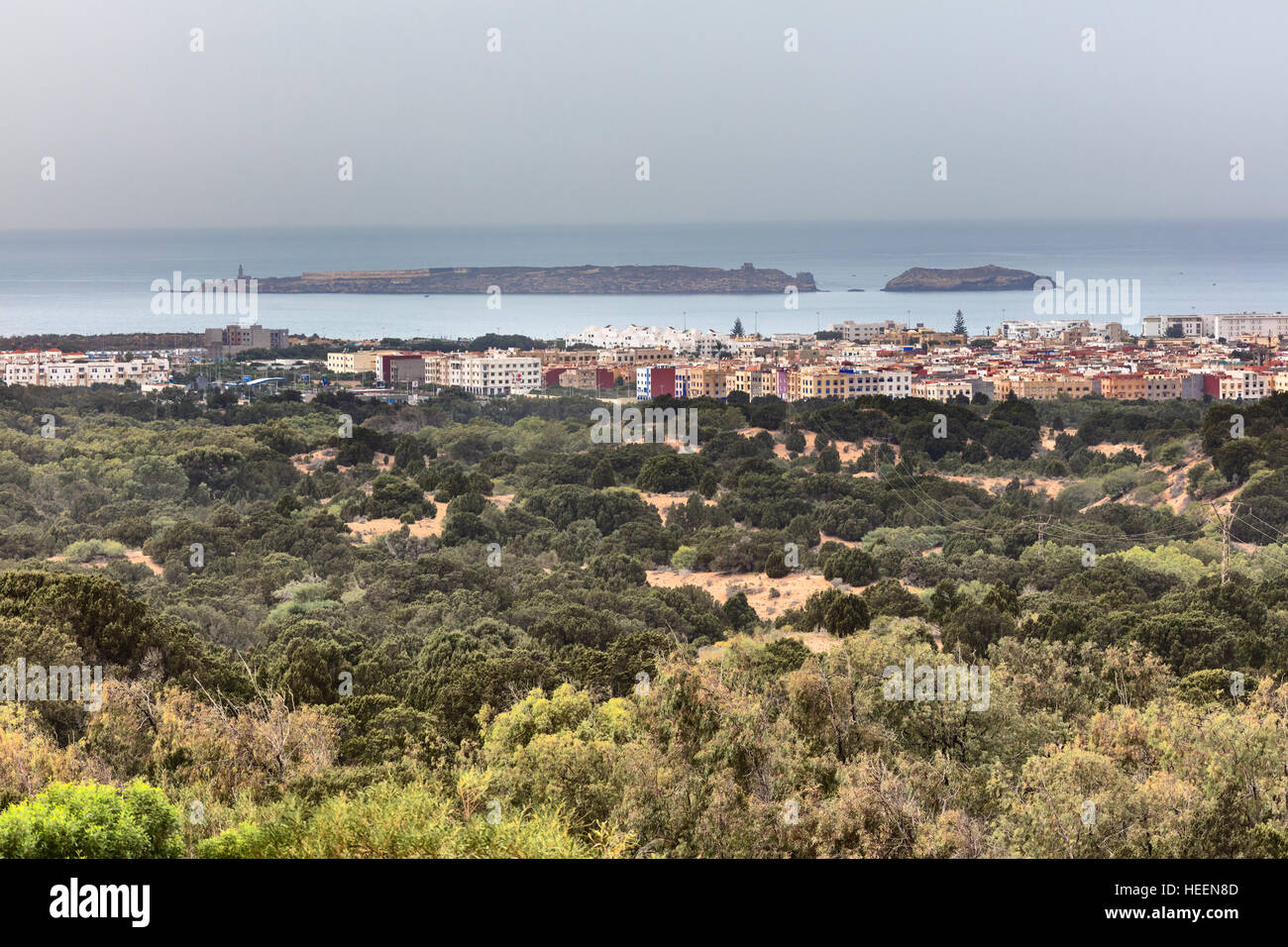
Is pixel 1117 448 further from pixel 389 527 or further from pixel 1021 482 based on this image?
pixel 389 527

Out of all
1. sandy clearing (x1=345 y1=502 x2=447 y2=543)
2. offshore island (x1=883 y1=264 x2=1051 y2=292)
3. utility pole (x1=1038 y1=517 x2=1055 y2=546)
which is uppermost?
offshore island (x1=883 y1=264 x2=1051 y2=292)

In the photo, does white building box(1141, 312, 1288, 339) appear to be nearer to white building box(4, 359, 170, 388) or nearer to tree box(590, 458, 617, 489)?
tree box(590, 458, 617, 489)

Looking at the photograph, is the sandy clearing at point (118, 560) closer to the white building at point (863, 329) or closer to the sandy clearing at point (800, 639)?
the sandy clearing at point (800, 639)

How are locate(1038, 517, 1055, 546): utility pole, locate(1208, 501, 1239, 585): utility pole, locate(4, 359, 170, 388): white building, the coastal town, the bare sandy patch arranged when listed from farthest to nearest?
the coastal town, locate(4, 359, 170, 388): white building, the bare sandy patch, locate(1038, 517, 1055, 546): utility pole, locate(1208, 501, 1239, 585): utility pole

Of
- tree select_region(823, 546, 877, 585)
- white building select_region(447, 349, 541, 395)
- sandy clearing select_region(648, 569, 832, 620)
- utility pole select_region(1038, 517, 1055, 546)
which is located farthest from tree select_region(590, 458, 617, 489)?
white building select_region(447, 349, 541, 395)

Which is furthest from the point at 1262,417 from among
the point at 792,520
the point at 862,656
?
the point at 862,656

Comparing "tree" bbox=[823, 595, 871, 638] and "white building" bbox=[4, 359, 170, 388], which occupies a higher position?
"white building" bbox=[4, 359, 170, 388]
